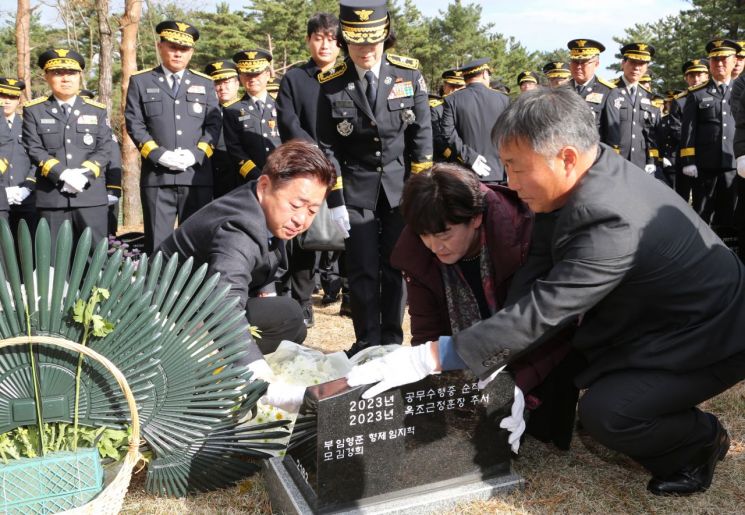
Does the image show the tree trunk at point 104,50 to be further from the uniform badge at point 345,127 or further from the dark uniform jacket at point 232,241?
the dark uniform jacket at point 232,241

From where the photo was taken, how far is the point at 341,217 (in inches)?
171

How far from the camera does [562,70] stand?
9297 millimetres

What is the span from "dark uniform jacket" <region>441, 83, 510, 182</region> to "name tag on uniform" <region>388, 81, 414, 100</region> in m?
2.02

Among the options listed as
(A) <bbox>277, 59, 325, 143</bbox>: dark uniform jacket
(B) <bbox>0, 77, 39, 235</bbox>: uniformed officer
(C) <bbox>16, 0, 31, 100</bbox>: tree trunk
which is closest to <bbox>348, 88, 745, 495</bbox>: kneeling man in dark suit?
(A) <bbox>277, 59, 325, 143</bbox>: dark uniform jacket

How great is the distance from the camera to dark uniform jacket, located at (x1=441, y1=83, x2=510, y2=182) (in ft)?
21.0

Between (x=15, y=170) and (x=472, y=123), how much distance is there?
16.8ft

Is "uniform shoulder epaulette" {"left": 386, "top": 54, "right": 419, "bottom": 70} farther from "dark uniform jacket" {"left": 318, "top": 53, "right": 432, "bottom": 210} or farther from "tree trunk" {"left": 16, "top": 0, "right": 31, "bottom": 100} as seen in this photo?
"tree trunk" {"left": 16, "top": 0, "right": 31, "bottom": 100}

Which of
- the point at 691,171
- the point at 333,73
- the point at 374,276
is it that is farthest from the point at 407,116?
the point at 691,171

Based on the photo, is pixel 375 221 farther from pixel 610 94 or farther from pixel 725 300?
pixel 610 94

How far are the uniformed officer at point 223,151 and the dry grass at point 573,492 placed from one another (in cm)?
425

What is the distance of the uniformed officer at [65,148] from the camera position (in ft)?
20.9

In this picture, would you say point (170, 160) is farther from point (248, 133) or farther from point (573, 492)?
point (573, 492)

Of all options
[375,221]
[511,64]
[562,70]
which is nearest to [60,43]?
[511,64]

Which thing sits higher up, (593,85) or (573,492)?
(593,85)
